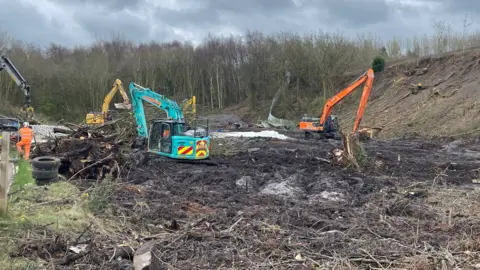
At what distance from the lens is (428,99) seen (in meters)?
29.5

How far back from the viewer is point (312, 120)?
25375mm

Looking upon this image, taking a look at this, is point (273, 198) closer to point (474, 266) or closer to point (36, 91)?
point (474, 266)

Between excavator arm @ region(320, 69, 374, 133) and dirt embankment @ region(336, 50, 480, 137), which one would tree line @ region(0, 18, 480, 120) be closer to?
dirt embankment @ region(336, 50, 480, 137)

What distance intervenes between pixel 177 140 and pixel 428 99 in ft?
66.6

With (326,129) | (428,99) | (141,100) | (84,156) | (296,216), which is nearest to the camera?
(296,216)

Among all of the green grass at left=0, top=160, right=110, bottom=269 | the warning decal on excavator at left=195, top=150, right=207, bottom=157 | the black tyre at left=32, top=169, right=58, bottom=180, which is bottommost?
the warning decal on excavator at left=195, top=150, right=207, bottom=157

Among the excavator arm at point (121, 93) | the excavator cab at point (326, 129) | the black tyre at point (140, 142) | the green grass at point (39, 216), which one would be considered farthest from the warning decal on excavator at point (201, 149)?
the excavator cab at point (326, 129)

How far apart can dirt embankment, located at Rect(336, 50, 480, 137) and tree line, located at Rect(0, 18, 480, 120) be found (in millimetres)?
5343

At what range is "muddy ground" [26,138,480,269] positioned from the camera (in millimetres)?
5660

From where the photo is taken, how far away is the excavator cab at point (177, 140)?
15156mm

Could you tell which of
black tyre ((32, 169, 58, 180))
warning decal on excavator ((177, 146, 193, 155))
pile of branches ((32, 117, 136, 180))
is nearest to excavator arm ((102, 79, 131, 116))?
warning decal on excavator ((177, 146, 193, 155))

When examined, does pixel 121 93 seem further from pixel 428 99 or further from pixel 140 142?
pixel 428 99

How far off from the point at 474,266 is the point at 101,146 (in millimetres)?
9713

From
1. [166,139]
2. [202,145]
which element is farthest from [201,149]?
[166,139]
